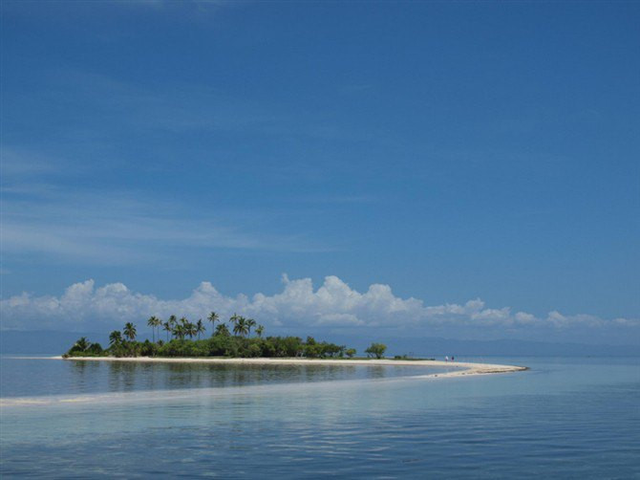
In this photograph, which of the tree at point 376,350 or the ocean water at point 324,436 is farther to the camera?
the tree at point 376,350

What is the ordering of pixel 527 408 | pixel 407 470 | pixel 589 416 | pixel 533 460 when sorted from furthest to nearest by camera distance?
pixel 527 408 → pixel 589 416 → pixel 533 460 → pixel 407 470

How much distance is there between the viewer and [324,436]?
35.2 metres

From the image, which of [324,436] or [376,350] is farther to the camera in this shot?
[376,350]

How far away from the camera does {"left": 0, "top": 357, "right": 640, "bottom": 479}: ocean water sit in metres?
26.7

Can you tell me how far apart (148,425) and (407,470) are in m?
20.8

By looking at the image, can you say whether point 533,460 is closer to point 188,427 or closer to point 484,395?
point 188,427

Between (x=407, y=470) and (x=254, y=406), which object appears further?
(x=254, y=406)

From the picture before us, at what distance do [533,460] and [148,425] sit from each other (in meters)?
24.1

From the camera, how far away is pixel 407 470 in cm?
2612

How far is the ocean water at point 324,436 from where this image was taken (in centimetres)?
2672

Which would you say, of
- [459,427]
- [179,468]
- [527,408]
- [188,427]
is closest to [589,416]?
[527,408]

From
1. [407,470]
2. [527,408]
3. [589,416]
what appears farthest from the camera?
[527,408]

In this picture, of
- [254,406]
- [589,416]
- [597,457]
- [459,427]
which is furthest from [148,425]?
[589,416]

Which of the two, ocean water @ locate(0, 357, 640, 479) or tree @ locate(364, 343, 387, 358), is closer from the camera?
ocean water @ locate(0, 357, 640, 479)
